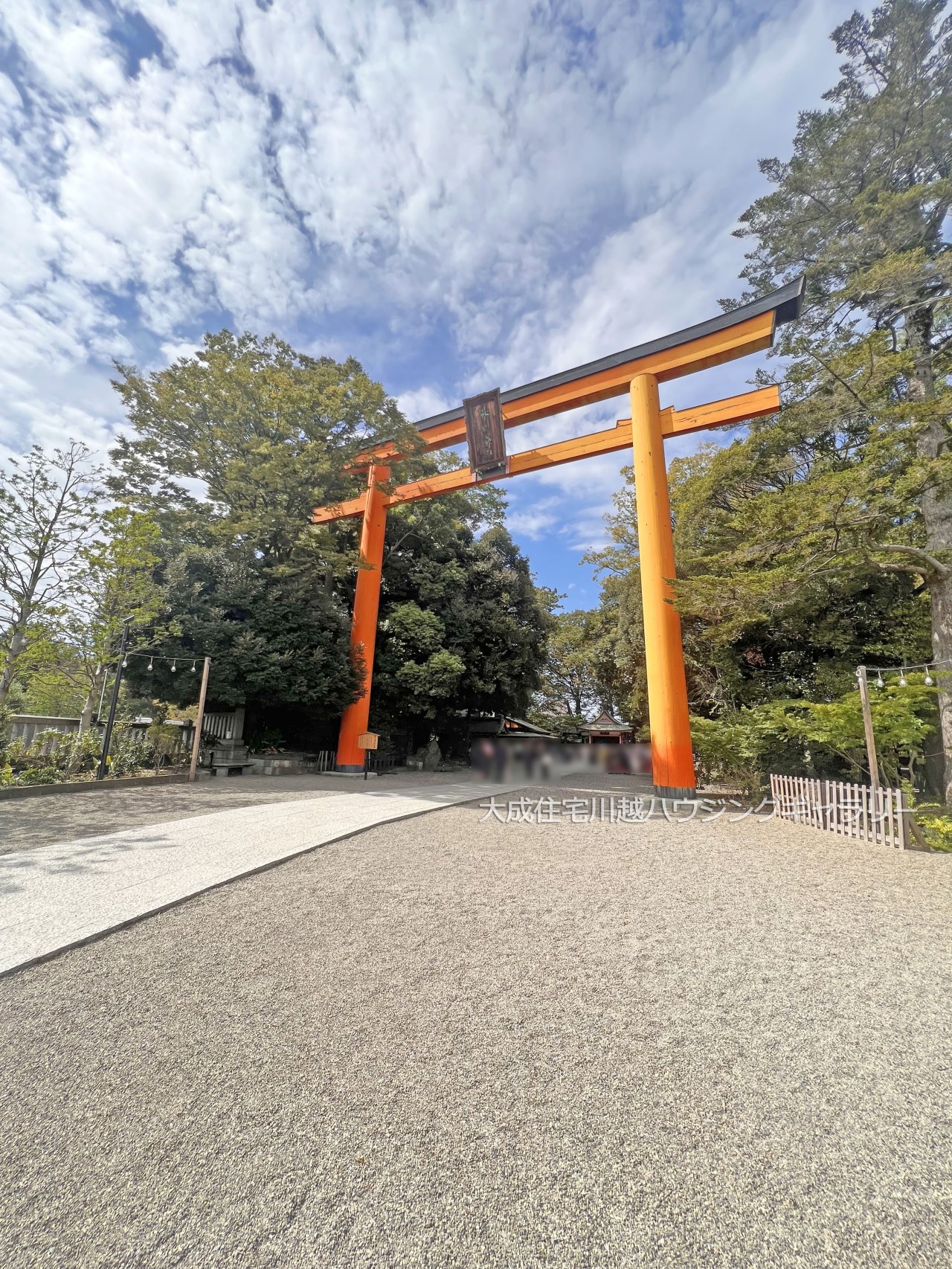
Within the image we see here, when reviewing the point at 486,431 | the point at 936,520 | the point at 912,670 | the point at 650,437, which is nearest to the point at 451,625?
the point at 486,431

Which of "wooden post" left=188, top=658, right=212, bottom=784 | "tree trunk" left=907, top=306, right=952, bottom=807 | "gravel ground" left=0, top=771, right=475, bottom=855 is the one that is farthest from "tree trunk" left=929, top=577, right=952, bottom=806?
"wooden post" left=188, top=658, right=212, bottom=784

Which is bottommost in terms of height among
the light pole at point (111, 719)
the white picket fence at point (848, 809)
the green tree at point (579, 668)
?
the white picket fence at point (848, 809)

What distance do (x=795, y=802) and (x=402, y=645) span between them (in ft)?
37.0

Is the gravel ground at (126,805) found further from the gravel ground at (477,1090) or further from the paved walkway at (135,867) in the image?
the gravel ground at (477,1090)

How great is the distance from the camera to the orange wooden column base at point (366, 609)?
544 inches

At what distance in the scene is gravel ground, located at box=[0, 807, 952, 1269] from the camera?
1352 mm

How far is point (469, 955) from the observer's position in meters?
2.99

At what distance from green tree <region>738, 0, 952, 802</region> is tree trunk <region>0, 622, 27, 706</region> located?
35.5 ft

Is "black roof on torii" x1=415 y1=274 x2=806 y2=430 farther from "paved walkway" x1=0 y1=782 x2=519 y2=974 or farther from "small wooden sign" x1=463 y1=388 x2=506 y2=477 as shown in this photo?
"paved walkway" x1=0 y1=782 x2=519 y2=974

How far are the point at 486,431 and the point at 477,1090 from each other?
1212 cm

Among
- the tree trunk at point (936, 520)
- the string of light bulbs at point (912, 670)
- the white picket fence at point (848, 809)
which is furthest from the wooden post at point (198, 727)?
the tree trunk at point (936, 520)

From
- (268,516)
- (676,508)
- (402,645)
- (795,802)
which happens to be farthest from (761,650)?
(268,516)

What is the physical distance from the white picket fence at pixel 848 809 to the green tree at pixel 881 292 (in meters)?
1.91

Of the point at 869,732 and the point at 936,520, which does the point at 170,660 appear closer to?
the point at 869,732
